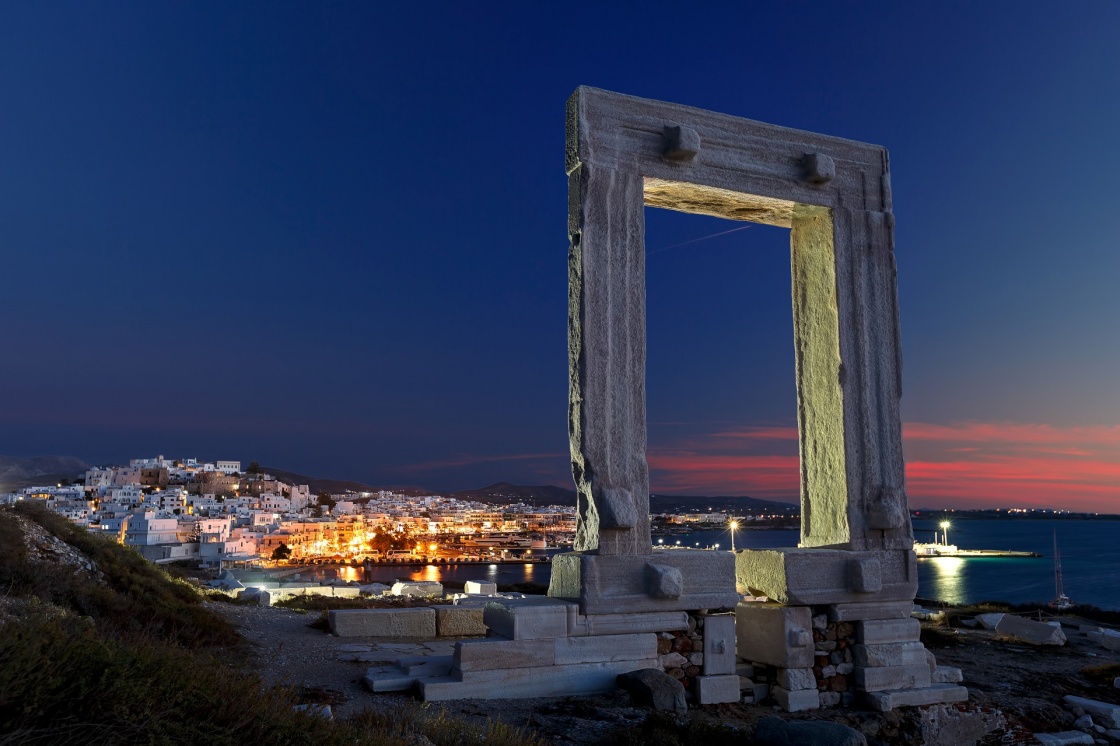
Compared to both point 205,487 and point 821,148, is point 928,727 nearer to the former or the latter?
point 821,148

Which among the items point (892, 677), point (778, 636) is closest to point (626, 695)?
point (778, 636)

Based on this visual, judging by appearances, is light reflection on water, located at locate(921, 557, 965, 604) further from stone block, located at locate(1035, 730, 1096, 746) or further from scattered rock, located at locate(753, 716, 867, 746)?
scattered rock, located at locate(753, 716, 867, 746)

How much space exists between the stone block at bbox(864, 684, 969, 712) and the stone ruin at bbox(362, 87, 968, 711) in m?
0.02

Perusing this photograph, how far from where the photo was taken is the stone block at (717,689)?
298 inches

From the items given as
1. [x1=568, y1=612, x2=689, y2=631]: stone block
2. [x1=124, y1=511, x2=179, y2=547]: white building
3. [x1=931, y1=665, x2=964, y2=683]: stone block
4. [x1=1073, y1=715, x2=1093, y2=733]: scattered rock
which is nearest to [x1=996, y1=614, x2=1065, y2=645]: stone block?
[x1=931, y1=665, x2=964, y2=683]: stone block

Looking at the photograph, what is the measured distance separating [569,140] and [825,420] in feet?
13.4

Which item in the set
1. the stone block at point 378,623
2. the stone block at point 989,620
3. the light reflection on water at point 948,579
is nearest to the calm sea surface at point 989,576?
the light reflection on water at point 948,579

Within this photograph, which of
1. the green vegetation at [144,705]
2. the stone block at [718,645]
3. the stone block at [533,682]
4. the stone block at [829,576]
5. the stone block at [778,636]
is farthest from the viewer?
the stone block at [829,576]

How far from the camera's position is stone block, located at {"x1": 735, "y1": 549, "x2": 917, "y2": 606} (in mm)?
8148

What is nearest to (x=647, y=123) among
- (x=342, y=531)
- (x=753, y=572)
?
(x=753, y=572)

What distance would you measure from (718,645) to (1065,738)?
3243 millimetres

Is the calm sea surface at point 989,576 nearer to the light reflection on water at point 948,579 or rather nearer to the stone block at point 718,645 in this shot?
the light reflection on water at point 948,579

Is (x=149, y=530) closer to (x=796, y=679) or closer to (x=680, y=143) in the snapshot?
(x=796, y=679)

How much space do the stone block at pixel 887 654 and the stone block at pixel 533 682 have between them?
7.66 ft
